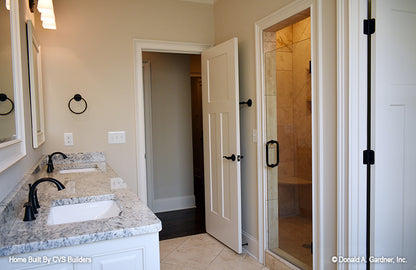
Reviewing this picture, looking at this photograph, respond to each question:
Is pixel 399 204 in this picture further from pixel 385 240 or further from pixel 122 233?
pixel 122 233

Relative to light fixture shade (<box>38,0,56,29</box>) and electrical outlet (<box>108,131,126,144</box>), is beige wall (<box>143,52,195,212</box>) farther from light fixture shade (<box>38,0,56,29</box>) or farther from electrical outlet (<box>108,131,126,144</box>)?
light fixture shade (<box>38,0,56,29</box>)

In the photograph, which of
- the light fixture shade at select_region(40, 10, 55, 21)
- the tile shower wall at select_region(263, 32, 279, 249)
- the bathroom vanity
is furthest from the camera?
the tile shower wall at select_region(263, 32, 279, 249)

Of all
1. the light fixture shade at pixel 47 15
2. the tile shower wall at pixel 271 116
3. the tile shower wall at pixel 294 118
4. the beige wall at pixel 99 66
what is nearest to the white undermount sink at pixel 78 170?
the beige wall at pixel 99 66

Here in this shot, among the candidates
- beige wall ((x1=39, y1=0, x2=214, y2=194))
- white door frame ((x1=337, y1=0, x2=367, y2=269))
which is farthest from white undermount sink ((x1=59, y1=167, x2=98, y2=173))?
white door frame ((x1=337, y1=0, x2=367, y2=269))

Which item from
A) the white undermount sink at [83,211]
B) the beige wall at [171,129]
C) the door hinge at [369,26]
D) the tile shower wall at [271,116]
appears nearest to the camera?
the white undermount sink at [83,211]

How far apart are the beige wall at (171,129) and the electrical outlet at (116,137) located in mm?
1173

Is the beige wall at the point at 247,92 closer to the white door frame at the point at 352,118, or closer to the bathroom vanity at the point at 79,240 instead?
the white door frame at the point at 352,118

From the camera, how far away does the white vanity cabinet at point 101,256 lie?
42.1 inches

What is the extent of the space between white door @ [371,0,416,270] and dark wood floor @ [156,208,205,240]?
2188 mm

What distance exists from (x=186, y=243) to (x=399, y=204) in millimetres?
2106

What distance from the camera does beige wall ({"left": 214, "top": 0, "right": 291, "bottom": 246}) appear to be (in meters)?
2.85

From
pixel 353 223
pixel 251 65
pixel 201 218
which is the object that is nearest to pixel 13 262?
pixel 353 223

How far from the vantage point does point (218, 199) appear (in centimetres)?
329

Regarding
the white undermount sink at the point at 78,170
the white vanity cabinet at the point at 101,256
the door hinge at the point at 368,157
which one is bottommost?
the white vanity cabinet at the point at 101,256
